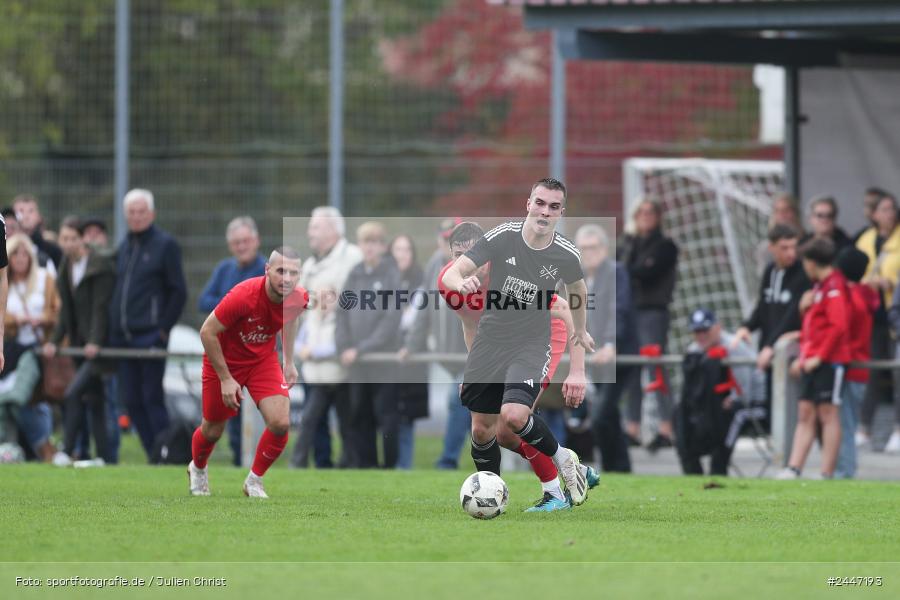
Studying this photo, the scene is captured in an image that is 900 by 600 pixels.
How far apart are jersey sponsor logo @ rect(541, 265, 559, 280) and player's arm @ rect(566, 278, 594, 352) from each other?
7.1 inches

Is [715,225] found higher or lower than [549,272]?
higher

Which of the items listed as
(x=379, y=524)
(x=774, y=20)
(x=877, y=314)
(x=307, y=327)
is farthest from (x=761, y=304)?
(x=379, y=524)

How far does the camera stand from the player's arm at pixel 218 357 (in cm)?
993

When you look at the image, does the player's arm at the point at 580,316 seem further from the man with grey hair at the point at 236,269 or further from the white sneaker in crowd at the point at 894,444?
the white sneaker in crowd at the point at 894,444

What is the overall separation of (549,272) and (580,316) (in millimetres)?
472

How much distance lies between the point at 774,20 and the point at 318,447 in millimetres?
5853

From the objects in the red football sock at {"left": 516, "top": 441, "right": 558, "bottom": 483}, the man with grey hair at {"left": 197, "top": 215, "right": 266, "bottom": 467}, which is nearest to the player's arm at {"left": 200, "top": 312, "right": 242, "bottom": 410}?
the red football sock at {"left": 516, "top": 441, "right": 558, "bottom": 483}

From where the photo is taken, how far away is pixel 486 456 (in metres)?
9.77

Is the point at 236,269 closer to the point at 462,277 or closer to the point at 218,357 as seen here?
the point at 218,357

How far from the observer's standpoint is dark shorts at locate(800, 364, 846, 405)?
13.1 metres

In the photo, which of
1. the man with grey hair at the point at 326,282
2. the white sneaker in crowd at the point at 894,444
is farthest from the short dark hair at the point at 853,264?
the man with grey hair at the point at 326,282

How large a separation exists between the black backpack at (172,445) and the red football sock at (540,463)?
5.58m

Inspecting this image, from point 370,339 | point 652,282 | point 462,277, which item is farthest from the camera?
point 652,282

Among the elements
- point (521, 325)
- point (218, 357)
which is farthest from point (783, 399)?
point (218, 357)
